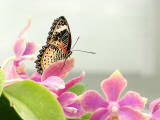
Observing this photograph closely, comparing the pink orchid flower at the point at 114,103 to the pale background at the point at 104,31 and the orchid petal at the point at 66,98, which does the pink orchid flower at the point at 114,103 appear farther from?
the pale background at the point at 104,31

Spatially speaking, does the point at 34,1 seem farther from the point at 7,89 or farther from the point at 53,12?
the point at 7,89

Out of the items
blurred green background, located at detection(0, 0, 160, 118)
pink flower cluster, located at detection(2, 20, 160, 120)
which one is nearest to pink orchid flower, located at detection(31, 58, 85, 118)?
pink flower cluster, located at detection(2, 20, 160, 120)

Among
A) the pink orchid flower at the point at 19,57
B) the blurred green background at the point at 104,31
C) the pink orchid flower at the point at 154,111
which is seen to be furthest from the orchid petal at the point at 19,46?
the blurred green background at the point at 104,31

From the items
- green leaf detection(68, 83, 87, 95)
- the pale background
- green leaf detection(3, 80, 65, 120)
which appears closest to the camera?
green leaf detection(3, 80, 65, 120)

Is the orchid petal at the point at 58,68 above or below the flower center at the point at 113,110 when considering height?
above

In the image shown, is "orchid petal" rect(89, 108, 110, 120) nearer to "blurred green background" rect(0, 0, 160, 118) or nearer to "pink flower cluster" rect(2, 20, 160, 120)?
"pink flower cluster" rect(2, 20, 160, 120)

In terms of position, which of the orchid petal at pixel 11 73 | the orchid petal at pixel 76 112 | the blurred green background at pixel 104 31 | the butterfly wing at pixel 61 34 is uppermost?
the butterfly wing at pixel 61 34
